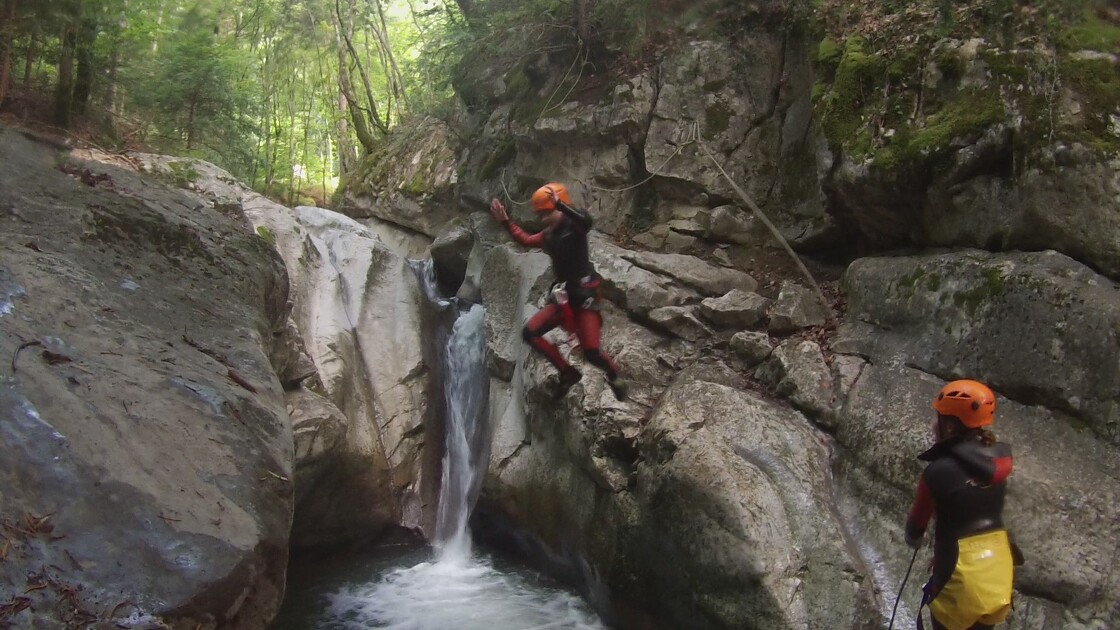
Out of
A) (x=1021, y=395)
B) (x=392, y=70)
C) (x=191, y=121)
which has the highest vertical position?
Result: (x=392, y=70)

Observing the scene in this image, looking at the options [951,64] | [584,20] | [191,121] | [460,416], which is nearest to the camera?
[951,64]

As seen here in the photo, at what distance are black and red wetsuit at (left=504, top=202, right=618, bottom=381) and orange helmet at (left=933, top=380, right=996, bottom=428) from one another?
347cm

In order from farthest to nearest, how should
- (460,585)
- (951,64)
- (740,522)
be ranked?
(460,585) < (951,64) < (740,522)

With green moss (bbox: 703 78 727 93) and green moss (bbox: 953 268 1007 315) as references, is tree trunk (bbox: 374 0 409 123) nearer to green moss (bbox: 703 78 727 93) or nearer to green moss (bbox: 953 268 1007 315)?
green moss (bbox: 703 78 727 93)

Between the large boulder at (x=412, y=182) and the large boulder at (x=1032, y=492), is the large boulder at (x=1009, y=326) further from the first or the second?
the large boulder at (x=412, y=182)

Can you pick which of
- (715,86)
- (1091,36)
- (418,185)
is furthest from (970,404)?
(418,185)

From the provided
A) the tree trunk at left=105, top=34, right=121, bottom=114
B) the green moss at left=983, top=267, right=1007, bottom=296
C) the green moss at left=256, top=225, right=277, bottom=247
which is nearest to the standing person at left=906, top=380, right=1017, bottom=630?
the green moss at left=983, top=267, right=1007, bottom=296

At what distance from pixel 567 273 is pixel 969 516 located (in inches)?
156

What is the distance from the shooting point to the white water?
7316 millimetres

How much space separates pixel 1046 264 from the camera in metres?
5.67

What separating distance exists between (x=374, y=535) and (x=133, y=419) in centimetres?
545

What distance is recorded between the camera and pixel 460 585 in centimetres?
826

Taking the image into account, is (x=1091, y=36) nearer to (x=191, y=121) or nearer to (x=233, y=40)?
(x=191, y=121)

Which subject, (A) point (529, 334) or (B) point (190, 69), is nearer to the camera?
(A) point (529, 334)
